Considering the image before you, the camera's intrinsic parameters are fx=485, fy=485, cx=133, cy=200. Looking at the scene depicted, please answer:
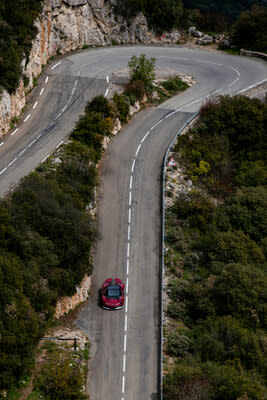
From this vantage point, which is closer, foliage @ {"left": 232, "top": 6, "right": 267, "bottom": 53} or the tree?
the tree

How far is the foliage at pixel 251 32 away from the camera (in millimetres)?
75375

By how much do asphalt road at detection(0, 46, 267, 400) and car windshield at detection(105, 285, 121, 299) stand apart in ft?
3.42

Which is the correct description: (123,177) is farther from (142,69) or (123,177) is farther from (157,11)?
(157,11)

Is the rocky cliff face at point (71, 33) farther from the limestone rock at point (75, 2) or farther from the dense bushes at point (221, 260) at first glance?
the dense bushes at point (221, 260)

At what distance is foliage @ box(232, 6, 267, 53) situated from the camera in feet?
247

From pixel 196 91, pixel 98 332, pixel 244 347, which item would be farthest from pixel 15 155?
pixel 196 91

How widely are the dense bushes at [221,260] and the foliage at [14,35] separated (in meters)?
16.7

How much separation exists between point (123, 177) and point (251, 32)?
46.2 metres

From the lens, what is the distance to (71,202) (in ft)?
102

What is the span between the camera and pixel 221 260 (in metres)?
35.4

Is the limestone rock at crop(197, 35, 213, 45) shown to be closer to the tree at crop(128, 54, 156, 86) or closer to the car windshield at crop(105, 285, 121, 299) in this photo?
the tree at crop(128, 54, 156, 86)

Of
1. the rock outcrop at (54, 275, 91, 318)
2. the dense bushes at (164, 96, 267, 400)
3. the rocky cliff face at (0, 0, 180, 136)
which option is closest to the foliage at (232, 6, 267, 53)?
the rocky cliff face at (0, 0, 180, 136)

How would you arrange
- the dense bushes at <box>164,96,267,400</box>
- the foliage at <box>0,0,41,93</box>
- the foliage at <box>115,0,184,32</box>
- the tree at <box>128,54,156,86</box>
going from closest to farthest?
1. the dense bushes at <box>164,96,267,400</box>
2. the foliage at <box>0,0,41,93</box>
3. the tree at <box>128,54,156,86</box>
4. the foliage at <box>115,0,184,32</box>

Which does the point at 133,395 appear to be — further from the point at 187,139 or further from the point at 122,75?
the point at 122,75
